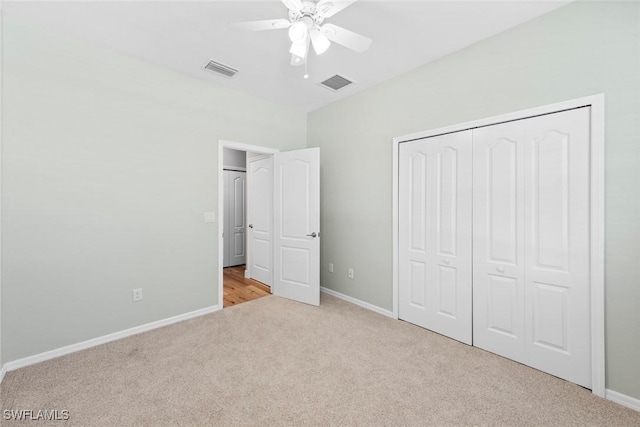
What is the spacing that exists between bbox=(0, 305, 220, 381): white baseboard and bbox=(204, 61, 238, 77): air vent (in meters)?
2.65

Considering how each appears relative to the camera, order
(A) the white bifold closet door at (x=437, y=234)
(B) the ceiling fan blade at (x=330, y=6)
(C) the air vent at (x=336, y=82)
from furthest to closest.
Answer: (C) the air vent at (x=336, y=82) → (A) the white bifold closet door at (x=437, y=234) → (B) the ceiling fan blade at (x=330, y=6)

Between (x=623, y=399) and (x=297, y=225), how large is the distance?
3062mm

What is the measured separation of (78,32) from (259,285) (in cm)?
343

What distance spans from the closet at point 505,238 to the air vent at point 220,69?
2.00m

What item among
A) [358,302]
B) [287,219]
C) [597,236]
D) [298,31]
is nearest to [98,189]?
[287,219]

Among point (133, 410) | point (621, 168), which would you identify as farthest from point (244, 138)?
point (621, 168)

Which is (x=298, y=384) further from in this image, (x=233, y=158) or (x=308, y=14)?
(x=233, y=158)

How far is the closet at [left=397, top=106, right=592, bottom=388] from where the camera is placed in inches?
75.0

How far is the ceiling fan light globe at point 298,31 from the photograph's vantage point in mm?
1685

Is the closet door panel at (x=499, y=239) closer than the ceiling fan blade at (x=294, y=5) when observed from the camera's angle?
No

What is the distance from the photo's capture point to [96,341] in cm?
243

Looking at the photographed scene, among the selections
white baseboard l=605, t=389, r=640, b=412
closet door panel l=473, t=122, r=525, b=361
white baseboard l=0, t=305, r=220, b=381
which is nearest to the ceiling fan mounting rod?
closet door panel l=473, t=122, r=525, b=361

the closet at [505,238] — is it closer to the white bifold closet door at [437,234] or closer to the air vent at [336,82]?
the white bifold closet door at [437,234]

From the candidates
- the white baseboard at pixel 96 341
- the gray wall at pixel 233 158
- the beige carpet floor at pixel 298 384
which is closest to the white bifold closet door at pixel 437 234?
the beige carpet floor at pixel 298 384
